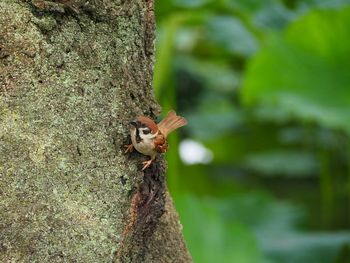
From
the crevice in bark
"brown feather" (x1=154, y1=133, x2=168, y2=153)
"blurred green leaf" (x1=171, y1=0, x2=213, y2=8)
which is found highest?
"brown feather" (x1=154, y1=133, x2=168, y2=153)

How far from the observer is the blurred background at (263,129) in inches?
96.0

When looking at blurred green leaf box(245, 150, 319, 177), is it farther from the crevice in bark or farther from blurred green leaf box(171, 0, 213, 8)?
the crevice in bark

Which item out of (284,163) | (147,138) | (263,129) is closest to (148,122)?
(147,138)

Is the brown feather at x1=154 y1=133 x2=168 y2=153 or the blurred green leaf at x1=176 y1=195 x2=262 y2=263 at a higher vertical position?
the brown feather at x1=154 y1=133 x2=168 y2=153

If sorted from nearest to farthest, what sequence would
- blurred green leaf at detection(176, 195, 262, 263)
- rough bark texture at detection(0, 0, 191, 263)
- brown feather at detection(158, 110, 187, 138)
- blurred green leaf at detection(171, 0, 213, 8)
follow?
rough bark texture at detection(0, 0, 191, 263), brown feather at detection(158, 110, 187, 138), blurred green leaf at detection(176, 195, 262, 263), blurred green leaf at detection(171, 0, 213, 8)

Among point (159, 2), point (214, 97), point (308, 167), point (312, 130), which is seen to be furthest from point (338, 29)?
point (214, 97)

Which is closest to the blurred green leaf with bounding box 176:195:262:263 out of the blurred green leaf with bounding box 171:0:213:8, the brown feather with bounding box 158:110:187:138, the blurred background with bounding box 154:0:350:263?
the blurred background with bounding box 154:0:350:263

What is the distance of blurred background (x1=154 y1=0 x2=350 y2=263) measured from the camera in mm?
2438

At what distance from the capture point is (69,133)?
3.14 ft

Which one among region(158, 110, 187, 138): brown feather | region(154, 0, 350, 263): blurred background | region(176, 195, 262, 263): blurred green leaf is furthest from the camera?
region(154, 0, 350, 263): blurred background

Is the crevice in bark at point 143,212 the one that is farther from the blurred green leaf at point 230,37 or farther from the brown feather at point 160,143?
the blurred green leaf at point 230,37

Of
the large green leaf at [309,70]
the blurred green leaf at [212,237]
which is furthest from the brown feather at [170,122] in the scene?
the large green leaf at [309,70]

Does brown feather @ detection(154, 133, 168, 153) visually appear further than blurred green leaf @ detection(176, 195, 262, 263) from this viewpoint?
No

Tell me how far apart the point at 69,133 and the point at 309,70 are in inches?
67.6
